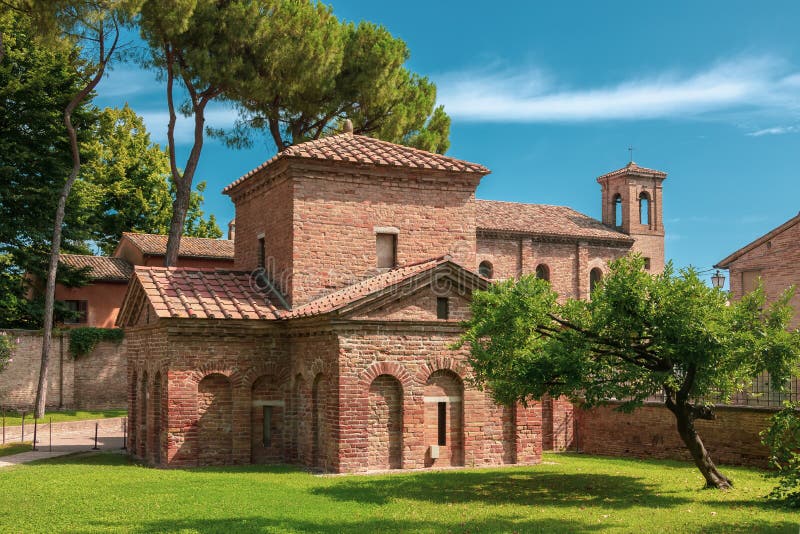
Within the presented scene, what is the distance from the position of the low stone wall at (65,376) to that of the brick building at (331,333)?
11.7 meters

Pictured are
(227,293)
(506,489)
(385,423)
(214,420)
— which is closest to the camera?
(506,489)

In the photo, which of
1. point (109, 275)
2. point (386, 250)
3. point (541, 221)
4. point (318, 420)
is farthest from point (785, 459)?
point (109, 275)

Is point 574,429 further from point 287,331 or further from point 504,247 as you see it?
point 504,247

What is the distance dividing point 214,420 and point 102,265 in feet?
72.1

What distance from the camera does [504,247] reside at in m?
38.2

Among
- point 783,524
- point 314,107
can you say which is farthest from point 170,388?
point 314,107

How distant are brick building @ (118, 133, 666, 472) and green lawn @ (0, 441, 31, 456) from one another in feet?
12.4

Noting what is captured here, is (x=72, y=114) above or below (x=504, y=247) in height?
above

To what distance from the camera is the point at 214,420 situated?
17391mm

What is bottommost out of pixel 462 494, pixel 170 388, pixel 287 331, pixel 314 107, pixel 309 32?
pixel 462 494

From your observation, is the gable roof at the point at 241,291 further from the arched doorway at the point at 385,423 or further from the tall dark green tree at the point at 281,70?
the tall dark green tree at the point at 281,70

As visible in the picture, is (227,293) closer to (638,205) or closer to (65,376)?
(65,376)

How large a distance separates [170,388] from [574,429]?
1072 centimetres

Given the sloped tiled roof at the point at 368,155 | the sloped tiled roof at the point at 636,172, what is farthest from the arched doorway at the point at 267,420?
the sloped tiled roof at the point at 636,172
